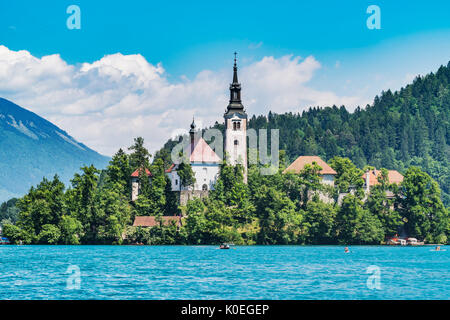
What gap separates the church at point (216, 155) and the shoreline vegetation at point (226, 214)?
3.51 meters

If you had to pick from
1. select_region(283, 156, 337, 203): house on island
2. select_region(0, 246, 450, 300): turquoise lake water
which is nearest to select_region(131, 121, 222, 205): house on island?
select_region(283, 156, 337, 203): house on island

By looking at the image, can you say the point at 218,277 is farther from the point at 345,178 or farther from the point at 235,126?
the point at 345,178

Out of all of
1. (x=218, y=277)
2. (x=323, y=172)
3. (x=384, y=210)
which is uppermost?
(x=323, y=172)

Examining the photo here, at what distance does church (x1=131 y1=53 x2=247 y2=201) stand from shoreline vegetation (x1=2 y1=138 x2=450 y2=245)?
11.5ft

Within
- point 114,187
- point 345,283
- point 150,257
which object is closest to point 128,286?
point 345,283

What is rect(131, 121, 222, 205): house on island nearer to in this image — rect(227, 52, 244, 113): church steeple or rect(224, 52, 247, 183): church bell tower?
rect(224, 52, 247, 183): church bell tower

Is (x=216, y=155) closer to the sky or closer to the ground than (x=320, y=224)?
closer to the sky

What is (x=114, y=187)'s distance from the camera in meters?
118

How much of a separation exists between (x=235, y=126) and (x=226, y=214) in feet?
66.2

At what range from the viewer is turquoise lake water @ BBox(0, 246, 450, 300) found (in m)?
45.5

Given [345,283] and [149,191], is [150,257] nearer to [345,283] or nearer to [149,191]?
[345,283]

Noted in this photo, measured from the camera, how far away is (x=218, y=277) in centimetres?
5553

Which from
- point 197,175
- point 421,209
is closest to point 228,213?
point 197,175
